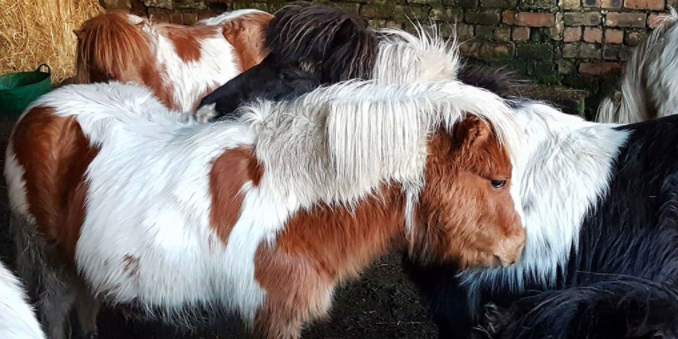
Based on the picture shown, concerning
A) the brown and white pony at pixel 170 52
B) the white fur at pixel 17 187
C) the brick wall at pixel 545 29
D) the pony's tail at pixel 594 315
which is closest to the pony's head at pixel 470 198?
the pony's tail at pixel 594 315

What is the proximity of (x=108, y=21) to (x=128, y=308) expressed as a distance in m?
2.27

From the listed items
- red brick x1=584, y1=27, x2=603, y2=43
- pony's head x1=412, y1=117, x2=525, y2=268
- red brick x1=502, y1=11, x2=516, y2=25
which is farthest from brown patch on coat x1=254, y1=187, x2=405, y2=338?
red brick x1=584, y1=27, x2=603, y2=43

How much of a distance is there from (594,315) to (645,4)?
18.2ft

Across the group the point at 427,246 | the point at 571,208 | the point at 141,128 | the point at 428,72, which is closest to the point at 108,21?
the point at 141,128

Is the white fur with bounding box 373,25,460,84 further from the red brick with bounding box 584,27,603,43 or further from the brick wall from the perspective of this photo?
the red brick with bounding box 584,27,603,43

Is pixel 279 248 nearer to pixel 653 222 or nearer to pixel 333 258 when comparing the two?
pixel 333 258

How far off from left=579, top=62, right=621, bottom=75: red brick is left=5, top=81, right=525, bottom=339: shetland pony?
14.8 feet

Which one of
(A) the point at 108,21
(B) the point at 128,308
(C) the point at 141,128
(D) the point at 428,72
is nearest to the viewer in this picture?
(B) the point at 128,308

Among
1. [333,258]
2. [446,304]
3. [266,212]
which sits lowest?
[446,304]

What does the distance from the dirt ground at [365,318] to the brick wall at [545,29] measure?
2962 millimetres

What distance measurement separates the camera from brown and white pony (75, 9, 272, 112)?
4.33 metres

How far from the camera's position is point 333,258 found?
2.40 metres

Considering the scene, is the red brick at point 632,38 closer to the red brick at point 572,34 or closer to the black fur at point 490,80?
the red brick at point 572,34

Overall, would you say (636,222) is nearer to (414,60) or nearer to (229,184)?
(414,60)
